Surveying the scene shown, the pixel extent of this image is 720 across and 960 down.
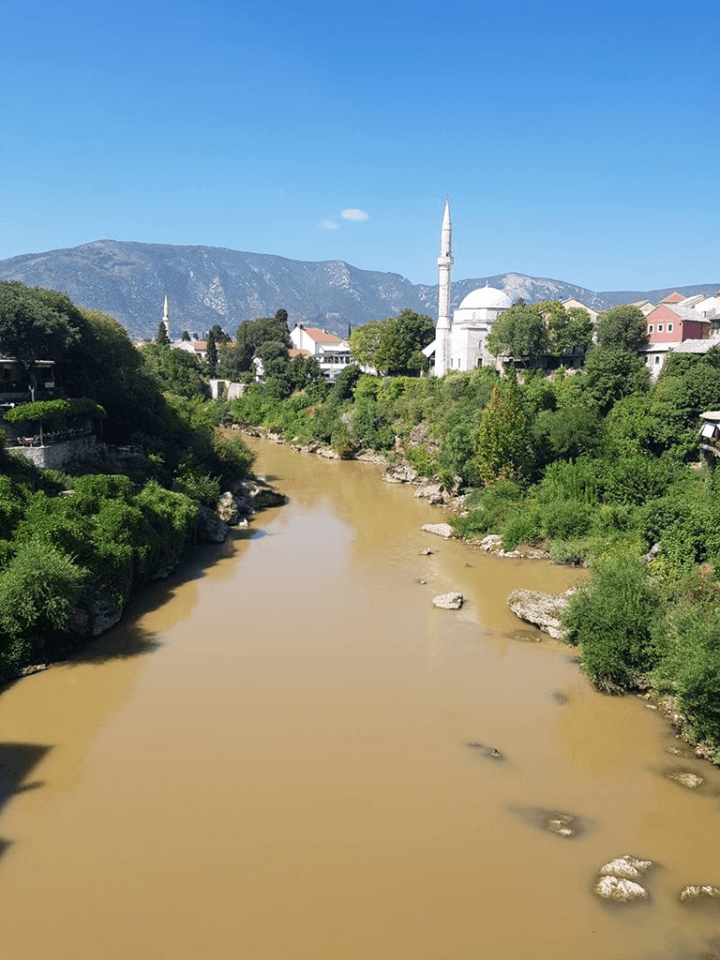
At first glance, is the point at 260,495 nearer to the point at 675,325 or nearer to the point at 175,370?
the point at 175,370

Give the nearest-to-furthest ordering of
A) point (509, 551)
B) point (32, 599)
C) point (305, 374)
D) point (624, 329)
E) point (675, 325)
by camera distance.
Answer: point (32, 599)
point (509, 551)
point (675, 325)
point (624, 329)
point (305, 374)

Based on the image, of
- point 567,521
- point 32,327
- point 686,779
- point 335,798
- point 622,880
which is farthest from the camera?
point 32,327

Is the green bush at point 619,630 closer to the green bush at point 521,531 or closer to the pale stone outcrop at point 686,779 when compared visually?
the pale stone outcrop at point 686,779

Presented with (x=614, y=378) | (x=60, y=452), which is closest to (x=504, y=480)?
(x=614, y=378)

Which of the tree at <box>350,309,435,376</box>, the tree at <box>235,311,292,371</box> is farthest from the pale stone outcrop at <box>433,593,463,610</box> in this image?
the tree at <box>235,311,292,371</box>

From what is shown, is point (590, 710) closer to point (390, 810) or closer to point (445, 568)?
point (390, 810)

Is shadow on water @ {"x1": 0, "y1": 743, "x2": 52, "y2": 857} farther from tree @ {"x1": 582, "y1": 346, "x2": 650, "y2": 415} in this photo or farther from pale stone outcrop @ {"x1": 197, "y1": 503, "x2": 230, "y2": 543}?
tree @ {"x1": 582, "y1": 346, "x2": 650, "y2": 415}

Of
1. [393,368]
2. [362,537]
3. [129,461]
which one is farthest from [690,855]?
[393,368]
